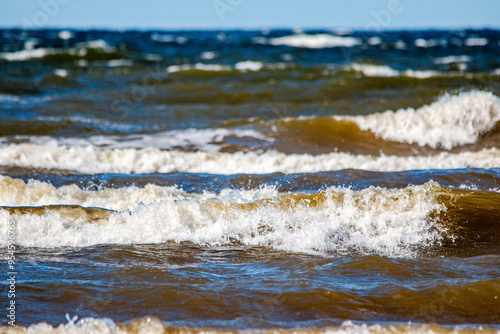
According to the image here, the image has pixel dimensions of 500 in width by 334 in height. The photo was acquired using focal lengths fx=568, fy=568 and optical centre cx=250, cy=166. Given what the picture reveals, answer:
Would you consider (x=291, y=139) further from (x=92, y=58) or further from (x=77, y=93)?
(x=92, y=58)

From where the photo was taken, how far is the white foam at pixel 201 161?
7344 millimetres

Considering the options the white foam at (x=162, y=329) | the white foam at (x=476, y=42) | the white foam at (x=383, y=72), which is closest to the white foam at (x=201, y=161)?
the white foam at (x=162, y=329)

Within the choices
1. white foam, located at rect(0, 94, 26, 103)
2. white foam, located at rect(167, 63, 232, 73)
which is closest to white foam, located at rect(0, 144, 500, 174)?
white foam, located at rect(0, 94, 26, 103)

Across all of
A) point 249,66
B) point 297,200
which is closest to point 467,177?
point 297,200

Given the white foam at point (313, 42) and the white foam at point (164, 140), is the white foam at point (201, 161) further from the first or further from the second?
the white foam at point (313, 42)

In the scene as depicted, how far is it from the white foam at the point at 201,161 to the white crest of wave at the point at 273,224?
78.4 inches

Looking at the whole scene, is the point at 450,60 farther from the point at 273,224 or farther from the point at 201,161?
the point at 273,224

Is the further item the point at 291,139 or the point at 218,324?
the point at 291,139

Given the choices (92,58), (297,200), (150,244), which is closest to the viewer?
(150,244)

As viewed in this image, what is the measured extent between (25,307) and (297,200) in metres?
2.58

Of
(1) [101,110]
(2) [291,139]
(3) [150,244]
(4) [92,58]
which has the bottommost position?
(3) [150,244]

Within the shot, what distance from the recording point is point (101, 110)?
41.8 ft

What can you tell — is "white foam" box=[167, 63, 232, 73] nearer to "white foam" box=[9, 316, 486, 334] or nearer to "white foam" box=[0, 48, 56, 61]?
"white foam" box=[0, 48, 56, 61]

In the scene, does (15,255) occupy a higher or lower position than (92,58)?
lower
